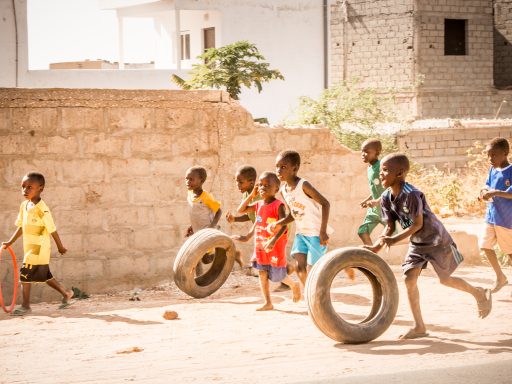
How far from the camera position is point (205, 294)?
8742 millimetres

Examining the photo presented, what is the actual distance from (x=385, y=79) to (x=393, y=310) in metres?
26.9

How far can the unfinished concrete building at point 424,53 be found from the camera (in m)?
32.2

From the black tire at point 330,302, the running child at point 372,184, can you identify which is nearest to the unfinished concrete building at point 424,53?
the running child at point 372,184

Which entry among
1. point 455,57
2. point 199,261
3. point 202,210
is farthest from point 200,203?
point 455,57

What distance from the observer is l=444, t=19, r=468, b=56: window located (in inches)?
1316

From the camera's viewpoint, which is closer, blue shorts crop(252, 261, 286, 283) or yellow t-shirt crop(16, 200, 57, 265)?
blue shorts crop(252, 261, 286, 283)

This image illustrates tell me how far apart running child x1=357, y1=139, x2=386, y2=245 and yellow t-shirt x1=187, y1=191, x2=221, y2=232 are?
62.3 inches

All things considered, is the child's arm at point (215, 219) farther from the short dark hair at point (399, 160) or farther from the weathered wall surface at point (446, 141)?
the weathered wall surface at point (446, 141)

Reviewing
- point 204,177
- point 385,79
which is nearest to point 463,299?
point 204,177

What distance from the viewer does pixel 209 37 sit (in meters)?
32.8

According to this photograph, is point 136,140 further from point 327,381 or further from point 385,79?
point 385,79

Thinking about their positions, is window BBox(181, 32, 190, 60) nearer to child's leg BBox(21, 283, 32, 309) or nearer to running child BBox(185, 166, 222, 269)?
running child BBox(185, 166, 222, 269)

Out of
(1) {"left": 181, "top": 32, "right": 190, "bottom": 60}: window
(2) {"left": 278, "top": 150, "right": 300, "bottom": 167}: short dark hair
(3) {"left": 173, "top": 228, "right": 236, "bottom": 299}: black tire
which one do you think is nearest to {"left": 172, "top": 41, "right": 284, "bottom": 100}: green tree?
(1) {"left": 181, "top": 32, "right": 190, "bottom": 60}: window

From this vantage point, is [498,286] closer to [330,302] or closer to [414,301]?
[414,301]
